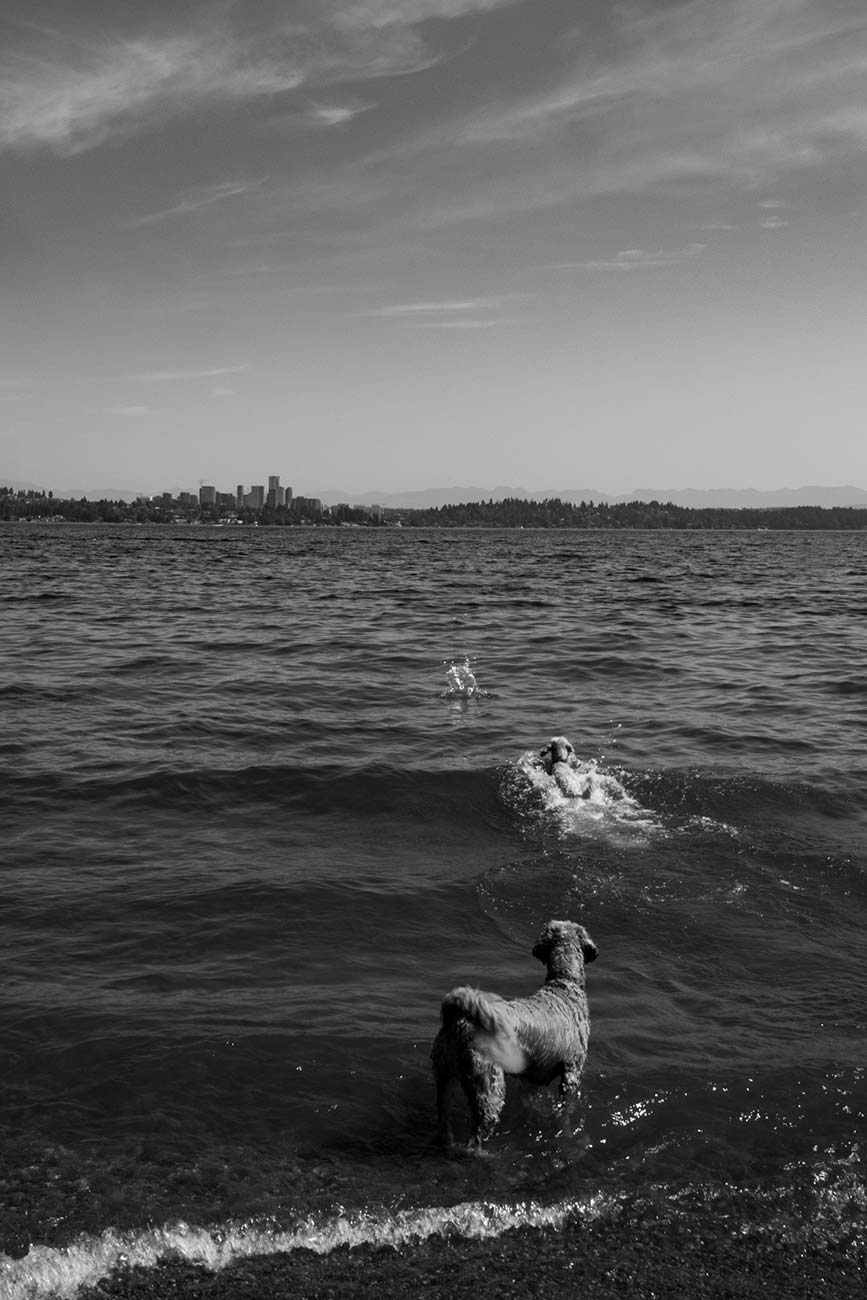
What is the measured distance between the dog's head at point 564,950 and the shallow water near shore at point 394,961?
2.02 ft

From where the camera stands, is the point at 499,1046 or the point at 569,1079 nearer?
the point at 499,1046

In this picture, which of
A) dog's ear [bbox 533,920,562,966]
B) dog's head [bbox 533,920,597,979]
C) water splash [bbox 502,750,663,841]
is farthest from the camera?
water splash [bbox 502,750,663,841]

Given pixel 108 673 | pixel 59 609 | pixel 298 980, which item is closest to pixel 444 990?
pixel 298 980

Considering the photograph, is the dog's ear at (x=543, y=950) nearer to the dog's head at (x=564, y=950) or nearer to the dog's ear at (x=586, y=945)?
the dog's head at (x=564, y=950)

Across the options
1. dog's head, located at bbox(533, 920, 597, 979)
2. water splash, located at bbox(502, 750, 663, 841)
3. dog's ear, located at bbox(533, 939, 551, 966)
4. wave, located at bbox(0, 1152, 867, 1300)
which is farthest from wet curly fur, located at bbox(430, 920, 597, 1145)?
water splash, located at bbox(502, 750, 663, 841)

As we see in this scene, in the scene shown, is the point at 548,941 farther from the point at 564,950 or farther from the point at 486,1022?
the point at 486,1022

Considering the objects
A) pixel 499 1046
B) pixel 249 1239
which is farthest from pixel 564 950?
pixel 249 1239

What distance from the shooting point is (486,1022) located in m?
5.46

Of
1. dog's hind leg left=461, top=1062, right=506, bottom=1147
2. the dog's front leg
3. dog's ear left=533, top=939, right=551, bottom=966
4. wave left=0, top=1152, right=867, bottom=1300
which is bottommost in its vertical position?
wave left=0, top=1152, right=867, bottom=1300

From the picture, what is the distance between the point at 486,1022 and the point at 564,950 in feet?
4.34

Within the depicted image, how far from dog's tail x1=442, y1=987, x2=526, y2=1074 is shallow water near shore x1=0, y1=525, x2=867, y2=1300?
0.57 m

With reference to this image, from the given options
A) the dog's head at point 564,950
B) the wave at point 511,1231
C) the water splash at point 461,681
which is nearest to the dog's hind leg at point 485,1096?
the wave at point 511,1231

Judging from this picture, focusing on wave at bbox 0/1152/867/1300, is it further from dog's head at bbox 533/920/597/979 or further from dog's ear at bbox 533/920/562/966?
dog's ear at bbox 533/920/562/966

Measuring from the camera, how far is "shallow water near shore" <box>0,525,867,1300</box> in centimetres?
511
